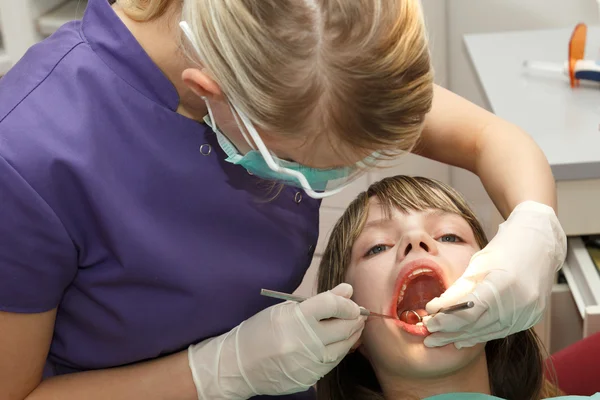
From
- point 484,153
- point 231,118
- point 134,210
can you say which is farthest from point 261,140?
point 484,153

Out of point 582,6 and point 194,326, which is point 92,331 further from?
point 582,6

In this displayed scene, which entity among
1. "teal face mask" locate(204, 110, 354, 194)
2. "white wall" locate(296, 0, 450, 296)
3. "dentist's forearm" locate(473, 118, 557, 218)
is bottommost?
"white wall" locate(296, 0, 450, 296)

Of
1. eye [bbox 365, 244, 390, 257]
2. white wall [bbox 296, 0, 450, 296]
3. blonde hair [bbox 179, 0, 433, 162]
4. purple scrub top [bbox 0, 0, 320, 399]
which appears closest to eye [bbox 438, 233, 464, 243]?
eye [bbox 365, 244, 390, 257]

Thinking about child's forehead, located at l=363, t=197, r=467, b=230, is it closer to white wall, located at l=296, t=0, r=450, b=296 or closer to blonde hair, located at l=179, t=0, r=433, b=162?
blonde hair, located at l=179, t=0, r=433, b=162

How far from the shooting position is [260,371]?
1.44 m

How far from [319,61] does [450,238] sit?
68cm

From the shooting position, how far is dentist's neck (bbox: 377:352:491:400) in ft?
5.17

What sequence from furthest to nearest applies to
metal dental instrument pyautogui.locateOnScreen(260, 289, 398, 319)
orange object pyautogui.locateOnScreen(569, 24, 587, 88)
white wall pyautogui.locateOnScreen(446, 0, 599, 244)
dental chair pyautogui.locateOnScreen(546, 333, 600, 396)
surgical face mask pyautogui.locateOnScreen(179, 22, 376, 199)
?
1. white wall pyautogui.locateOnScreen(446, 0, 599, 244)
2. orange object pyautogui.locateOnScreen(569, 24, 587, 88)
3. dental chair pyautogui.locateOnScreen(546, 333, 600, 396)
4. metal dental instrument pyautogui.locateOnScreen(260, 289, 398, 319)
5. surgical face mask pyautogui.locateOnScreen(179, 22, 376, 199)

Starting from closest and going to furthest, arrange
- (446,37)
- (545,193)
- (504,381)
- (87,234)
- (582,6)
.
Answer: (87,234) → (545,193) → (504,381) → (582,6) → (446,37)

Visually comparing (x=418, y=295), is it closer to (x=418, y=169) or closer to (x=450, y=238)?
(x=450, y=238)

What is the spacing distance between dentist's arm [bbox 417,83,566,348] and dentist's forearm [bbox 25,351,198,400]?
17.7 inches

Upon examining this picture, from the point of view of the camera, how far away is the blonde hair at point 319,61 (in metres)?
1.02

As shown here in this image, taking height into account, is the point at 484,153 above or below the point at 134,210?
below

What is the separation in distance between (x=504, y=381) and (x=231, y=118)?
2.99 feet
